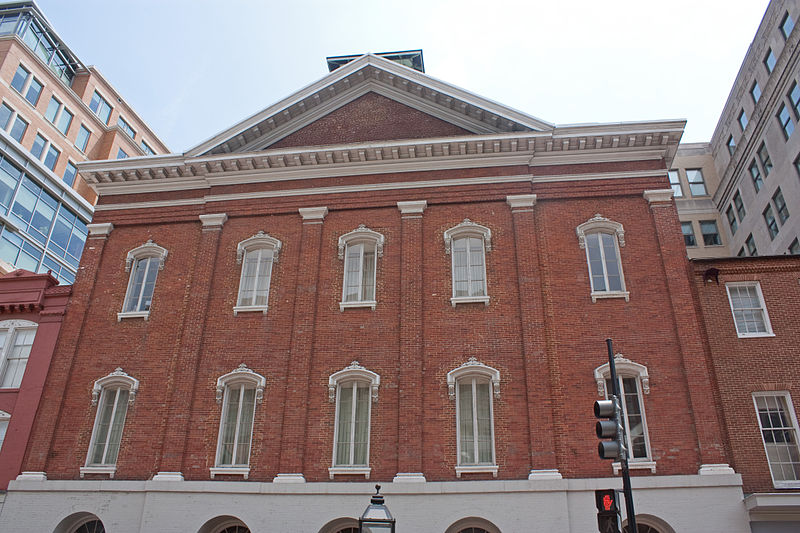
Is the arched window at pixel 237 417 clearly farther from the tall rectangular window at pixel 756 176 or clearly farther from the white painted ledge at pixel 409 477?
the tall rectangular window at pixel 756 176

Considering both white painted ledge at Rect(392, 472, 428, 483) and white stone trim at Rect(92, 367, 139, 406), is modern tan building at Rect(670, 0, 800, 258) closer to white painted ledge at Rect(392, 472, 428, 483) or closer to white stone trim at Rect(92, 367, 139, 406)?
white painted ledge at Rect(392, 472, 428, 483)

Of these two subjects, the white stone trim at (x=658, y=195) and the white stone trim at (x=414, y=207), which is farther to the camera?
the white stone trim at (x=414, y=207)

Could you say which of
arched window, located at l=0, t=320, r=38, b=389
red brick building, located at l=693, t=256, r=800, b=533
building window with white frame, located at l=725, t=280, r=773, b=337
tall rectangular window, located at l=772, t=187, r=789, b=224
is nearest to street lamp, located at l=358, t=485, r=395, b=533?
red brick building, located at l=693, t=256, r=800, b=533

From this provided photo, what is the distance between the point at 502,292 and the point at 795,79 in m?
22.3

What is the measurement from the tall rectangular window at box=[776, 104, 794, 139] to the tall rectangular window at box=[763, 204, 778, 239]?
173 inches

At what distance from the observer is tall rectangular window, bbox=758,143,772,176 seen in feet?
109

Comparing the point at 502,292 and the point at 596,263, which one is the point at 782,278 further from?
the point at 502,292

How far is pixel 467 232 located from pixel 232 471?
983 centimetres

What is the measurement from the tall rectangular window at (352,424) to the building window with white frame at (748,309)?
10783 mm

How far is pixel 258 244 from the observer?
66.7ft

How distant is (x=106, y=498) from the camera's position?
17234 mm

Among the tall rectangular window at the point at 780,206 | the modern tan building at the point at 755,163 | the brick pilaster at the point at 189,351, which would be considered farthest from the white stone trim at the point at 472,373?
the tall rectangular window at the point at 780,206

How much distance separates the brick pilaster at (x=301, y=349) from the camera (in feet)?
55.7

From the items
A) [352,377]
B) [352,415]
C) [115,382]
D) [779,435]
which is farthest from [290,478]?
[779,435]
